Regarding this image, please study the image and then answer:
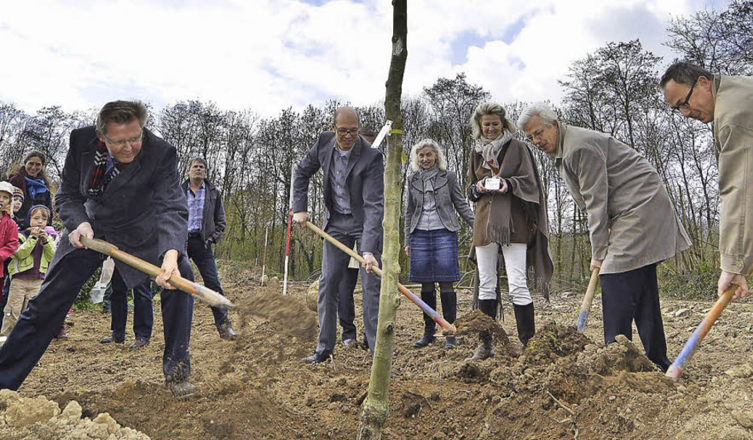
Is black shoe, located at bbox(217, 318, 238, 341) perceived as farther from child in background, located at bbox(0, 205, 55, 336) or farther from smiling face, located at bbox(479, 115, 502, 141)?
smiling face, located at bbox(479, 115, 502, 141)

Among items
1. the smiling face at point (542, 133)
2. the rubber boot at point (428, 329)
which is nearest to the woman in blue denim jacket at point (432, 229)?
the rubber boot at point (428, 329)

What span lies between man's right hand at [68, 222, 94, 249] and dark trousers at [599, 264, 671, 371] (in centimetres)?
301

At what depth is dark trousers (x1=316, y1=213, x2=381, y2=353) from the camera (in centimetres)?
384

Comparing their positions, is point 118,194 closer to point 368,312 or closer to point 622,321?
point 368,312

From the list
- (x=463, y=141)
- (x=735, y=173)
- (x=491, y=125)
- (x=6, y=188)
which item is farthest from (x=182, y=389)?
(x=463, y=141)

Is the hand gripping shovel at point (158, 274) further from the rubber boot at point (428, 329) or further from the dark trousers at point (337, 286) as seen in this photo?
the rubber boot at point (428, 329)

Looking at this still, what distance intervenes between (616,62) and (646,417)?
1568 cm

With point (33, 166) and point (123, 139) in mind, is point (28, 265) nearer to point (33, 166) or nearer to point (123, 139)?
point (33, 166)

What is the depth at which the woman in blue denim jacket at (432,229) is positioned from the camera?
184 inches

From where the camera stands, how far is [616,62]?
15156 millimetres

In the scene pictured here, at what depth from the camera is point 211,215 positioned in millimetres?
5578

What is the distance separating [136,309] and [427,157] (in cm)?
336

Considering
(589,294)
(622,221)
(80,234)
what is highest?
(622,221)

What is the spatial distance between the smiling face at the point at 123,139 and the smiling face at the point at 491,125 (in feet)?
8.23
